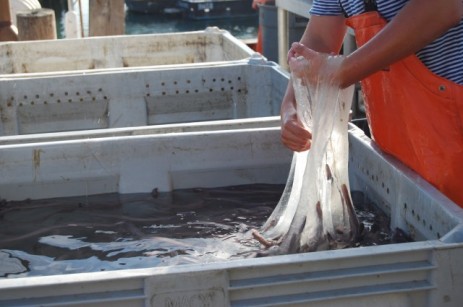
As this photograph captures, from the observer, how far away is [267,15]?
344 inches

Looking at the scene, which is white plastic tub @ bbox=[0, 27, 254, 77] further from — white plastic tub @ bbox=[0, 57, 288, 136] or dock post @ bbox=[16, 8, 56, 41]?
dock post @ bbox=[16, 8, 56, 41]

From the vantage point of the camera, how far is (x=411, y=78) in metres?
2.66

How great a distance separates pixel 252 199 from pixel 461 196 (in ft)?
3.65

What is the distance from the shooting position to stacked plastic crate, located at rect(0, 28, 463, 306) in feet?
6.56

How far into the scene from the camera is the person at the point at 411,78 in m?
2.40

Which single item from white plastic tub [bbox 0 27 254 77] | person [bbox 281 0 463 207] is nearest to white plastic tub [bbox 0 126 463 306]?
person [bbox 281 0 463 207]

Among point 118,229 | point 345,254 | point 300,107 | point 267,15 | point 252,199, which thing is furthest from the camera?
point 267,15

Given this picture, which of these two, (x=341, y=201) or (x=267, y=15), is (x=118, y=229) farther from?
(x=267, y=15)

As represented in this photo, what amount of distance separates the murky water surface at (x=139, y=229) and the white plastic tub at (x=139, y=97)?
1615 mm

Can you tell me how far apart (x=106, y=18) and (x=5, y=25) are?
1222mm

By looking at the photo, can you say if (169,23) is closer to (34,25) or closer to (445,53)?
(34,25)

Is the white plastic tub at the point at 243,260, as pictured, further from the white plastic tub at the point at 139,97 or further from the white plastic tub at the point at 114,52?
the white plastic tub at the point at 114,52

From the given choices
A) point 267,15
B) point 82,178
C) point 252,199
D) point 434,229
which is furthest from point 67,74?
point 267,15

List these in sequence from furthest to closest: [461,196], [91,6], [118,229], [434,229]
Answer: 1. [91,6]
2. [118,229]
3. [461,196]
4. [434,229]
